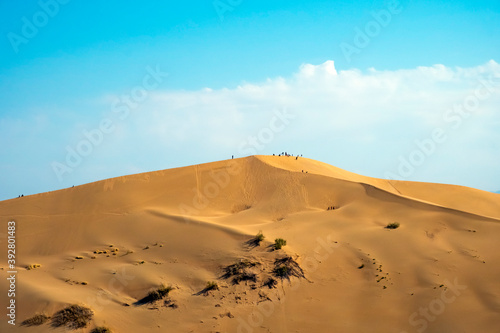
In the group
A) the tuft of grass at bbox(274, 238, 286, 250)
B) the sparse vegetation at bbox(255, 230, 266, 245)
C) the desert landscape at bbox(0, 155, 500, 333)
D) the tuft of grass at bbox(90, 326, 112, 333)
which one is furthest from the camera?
the sparse vegetation at bbox(255, 230, 266, 245)

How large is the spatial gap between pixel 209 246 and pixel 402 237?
916 centimetres

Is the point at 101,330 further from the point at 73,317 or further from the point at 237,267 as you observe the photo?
the point at 237,267

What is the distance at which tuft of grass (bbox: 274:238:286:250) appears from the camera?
19.5 meters

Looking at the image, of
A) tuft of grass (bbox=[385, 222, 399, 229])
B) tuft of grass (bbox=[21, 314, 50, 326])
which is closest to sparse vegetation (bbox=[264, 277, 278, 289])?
tuft of grass (bbox=[385, 222, 399, 229])

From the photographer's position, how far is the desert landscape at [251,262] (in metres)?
15.9

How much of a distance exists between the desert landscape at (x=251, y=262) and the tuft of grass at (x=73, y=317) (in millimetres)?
58

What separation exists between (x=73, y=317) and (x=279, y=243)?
892 centimetres

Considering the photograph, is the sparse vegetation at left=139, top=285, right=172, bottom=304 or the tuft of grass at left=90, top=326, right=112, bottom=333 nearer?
the tuft of grass at left=90, top=326, right=112, bottom=333

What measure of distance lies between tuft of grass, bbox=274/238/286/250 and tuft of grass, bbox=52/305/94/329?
810 cm

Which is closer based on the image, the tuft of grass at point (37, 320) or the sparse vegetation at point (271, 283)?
the tuft of grass at point (37, 320)

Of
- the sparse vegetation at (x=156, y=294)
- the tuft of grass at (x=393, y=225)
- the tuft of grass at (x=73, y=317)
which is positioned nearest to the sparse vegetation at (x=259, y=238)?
the sparse vegetation at (x=156, y=294)

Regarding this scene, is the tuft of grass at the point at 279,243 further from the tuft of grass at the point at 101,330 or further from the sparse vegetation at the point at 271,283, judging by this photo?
the tuft of grass at the point at 101,330

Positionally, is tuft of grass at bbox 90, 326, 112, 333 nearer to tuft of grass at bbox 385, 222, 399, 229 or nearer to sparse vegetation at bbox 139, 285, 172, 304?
sparse vegetation at bbox 139, 285, 172, 304

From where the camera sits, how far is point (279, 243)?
64.6 ft
